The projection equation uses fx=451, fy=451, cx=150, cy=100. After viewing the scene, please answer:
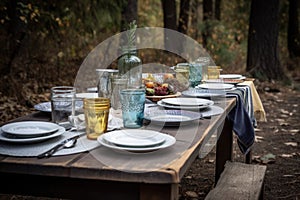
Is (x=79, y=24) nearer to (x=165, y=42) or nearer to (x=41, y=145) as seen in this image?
(x=165, y=42)

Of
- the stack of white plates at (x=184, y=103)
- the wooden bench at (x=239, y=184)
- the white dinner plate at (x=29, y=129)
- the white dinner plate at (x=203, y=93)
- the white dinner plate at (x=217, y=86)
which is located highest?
the white dinner plate at (x=217, y=86)

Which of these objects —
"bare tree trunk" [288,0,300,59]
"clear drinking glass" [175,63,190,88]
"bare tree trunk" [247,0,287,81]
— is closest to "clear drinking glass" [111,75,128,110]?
"clear drinking glass" [175,63,190,88]

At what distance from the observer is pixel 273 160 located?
390 centimetres

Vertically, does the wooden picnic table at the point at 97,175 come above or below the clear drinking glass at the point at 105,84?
below

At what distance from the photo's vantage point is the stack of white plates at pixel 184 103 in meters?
2.18

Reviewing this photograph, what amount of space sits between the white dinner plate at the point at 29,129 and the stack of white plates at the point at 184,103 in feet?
2.27

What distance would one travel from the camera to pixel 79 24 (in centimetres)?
832

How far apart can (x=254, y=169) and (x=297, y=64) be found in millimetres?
8235

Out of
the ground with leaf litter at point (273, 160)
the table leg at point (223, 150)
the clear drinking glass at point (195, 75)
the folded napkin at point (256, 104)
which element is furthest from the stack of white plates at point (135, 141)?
the folded napkin at point (256, 104)

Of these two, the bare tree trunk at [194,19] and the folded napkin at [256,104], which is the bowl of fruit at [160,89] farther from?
the bare tree trunk at [194,19]

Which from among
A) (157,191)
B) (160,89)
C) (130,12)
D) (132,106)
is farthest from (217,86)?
(130,12)

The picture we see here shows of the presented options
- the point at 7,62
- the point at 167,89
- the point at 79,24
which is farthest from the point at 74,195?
the point at 79,24

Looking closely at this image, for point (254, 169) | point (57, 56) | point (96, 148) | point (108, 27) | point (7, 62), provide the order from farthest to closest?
point (108, 27) < point (57, 56) < point (7, 62) < point (254, 169) < point (96, 148)

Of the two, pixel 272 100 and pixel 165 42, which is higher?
pixel 165 42
